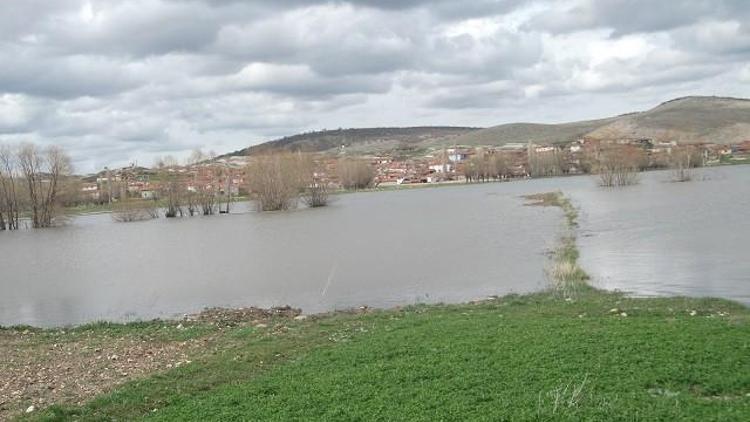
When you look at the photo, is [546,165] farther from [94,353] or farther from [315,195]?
[94,353]

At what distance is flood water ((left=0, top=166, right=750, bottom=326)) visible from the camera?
2341 cm

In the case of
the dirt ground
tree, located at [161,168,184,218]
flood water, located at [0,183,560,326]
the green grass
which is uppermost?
tree, located at [161,168,184,218]

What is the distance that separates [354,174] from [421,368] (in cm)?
14558

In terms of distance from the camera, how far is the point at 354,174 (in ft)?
509

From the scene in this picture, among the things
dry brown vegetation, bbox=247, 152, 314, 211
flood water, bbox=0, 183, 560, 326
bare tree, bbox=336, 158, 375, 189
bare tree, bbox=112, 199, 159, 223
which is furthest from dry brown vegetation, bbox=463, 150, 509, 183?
flood water, bbox=0, 183, 560, 326

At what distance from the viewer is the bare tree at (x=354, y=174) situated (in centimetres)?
15262

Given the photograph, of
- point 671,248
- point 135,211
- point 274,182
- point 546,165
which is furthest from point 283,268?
point 546,165

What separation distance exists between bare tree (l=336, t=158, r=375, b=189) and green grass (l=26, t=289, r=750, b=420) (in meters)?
137

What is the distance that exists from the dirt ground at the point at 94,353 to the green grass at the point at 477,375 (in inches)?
34.6

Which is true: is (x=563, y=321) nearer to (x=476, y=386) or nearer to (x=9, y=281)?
(x=476, y=386)

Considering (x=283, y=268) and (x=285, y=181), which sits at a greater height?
(x=285, y=181)

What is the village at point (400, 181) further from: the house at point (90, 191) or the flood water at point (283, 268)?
the flood water at point (283, 268)

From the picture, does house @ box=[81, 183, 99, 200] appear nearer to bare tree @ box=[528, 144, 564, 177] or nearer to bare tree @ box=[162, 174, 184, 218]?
bare tree @ box=[162, 174, 184, 218]

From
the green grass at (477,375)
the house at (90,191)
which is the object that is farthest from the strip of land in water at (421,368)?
the house at (90,191)
